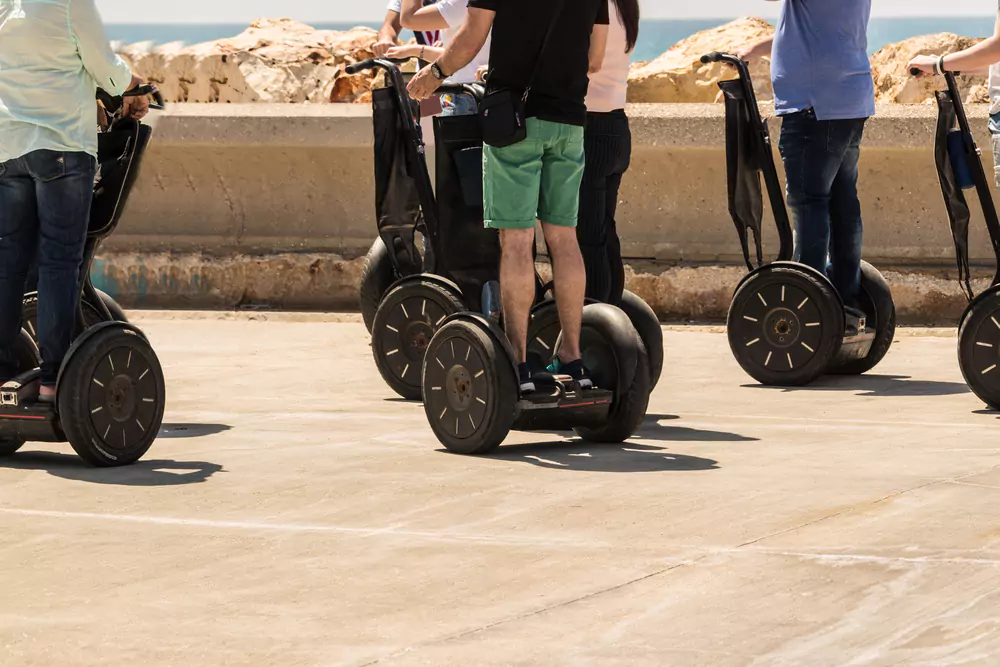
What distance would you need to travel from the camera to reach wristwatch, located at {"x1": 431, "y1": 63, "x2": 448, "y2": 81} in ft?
19.1

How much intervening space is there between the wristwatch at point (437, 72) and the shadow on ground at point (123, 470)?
147 centimetres

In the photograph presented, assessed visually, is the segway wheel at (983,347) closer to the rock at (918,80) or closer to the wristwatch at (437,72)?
the wristwatch at (437,72)

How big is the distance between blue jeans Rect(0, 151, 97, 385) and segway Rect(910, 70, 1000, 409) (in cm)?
327

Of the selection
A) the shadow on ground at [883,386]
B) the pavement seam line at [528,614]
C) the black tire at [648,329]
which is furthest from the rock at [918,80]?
the pavement seam line at [528,614]

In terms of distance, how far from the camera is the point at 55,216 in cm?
553

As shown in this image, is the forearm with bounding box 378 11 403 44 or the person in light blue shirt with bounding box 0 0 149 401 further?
the forearm with bounding box 378 11 403 44

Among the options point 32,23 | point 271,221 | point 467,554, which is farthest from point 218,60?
point 467,554

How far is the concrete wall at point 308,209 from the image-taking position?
998 cm

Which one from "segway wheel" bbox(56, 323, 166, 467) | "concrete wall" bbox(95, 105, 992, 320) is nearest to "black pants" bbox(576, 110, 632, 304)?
"segway wheel" bbox(56, 323, 166, 467)

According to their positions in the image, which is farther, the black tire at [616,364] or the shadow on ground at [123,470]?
the black tire at [616,364]

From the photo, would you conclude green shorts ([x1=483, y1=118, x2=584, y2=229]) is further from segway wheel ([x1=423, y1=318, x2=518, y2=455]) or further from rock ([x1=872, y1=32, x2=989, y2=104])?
rock ([x1=872, y1=32, x2=989, y2=104])

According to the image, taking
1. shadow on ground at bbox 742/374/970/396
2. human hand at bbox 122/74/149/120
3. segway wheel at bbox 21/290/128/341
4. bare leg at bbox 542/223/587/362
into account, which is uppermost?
human hand at bbox 122/74/149/120

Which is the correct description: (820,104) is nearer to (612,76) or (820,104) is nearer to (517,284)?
(612,76)

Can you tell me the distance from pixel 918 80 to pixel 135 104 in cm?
733
